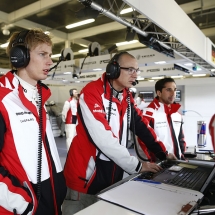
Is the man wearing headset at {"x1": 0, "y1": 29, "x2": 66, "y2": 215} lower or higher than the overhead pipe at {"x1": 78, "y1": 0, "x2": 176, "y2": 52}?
lower

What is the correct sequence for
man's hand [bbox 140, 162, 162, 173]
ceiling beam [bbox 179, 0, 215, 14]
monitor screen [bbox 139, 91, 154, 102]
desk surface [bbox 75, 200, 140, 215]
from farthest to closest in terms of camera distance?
monitor screen [bbox 139, 91, 154, 102], ceiling beam [bbox 179, 0, 215, 14], man's hand [bbox 140, 162, 162, 173], desk surface [bbox 75, 200, 140, 215]

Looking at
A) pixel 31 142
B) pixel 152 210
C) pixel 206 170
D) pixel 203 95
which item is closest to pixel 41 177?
pixel 31 142

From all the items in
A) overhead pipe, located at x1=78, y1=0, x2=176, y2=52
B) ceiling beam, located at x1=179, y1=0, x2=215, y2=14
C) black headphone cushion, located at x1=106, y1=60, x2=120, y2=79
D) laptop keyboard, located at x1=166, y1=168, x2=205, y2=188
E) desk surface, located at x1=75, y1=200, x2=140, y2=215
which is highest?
ceiling beam, located at x1=179, y1=0, x2=215, y2=14

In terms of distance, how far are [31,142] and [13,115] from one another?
165 mm

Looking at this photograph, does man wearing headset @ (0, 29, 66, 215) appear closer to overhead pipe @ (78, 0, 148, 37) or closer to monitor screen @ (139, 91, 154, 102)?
overhead pipe @ (78, 0, 148, 37)

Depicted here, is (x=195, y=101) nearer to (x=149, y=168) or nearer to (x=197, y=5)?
(x=197, y=5)

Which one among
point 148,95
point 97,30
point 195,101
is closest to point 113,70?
point 97,30

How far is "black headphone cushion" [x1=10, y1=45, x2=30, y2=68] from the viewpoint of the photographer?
116 centimetres

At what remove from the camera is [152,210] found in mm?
791

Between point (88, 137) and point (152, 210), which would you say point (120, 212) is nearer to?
point (152, 210)

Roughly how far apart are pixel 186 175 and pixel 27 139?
88 centimetres

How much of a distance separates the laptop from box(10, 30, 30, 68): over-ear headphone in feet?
2.79

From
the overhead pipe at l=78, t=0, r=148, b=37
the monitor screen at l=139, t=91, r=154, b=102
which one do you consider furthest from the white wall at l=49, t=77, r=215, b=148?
the overhead pipe at l=78, t=0, r=148, b=37

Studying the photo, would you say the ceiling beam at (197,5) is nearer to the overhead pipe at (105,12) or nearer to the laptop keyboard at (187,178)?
the overhead pipe at (105,12)
